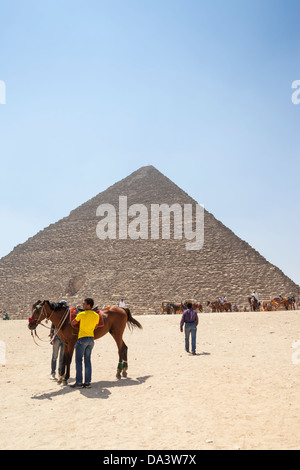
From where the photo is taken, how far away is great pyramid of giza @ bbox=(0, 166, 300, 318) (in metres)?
53.1

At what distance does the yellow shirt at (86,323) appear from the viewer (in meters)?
7.08

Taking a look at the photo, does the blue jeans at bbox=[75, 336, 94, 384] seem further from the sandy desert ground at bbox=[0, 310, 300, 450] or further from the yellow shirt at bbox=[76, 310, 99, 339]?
the sandy desert ground at bbox=[0, 310, 300, 450]

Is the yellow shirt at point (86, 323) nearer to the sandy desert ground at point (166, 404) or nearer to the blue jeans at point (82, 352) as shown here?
the blue jeans at point (82, 352)

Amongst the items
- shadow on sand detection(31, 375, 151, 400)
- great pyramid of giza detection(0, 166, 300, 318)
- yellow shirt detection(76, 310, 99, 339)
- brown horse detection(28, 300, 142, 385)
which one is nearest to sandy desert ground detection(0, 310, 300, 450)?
shadow on sand detection(31, 375, 151, 400)

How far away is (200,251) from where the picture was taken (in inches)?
Answer: 2452

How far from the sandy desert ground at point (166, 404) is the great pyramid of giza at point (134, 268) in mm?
39429

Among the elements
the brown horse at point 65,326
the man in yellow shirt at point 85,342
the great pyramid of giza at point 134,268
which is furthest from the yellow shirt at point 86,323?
the great pyramid of giza at point 134,268

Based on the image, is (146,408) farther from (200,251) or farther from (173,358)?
(200,251)

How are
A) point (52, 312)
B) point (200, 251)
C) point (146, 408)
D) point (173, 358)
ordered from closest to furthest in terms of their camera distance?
point (146, 408) < point (52, 312) < point (173, 358) < point (200, 251)

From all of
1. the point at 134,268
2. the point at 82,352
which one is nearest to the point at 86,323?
the point at 82,352

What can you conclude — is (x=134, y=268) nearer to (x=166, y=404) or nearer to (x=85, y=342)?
(x=85, y=342)

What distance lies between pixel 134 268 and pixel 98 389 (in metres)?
54.3

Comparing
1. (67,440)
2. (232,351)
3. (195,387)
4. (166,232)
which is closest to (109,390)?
(195,387)
